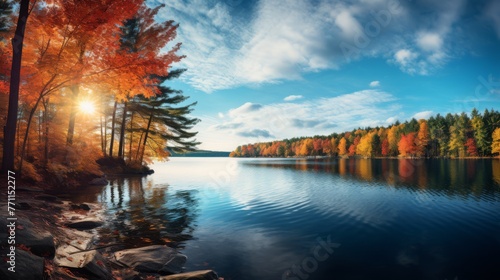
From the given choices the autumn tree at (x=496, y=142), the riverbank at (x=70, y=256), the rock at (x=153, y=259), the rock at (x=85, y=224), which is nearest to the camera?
the riverbank at (x=70, y=256)

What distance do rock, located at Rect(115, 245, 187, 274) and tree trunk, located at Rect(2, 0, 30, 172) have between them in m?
10.2

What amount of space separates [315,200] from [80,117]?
27.1 meters

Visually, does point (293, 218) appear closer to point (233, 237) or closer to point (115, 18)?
point (233, 237)

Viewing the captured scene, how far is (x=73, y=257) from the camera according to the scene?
6.67 meters

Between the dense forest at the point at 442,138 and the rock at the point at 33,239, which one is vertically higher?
the dense forest at the point at 442,138

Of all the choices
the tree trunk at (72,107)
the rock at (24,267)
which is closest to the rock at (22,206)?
the rock at (24,267)

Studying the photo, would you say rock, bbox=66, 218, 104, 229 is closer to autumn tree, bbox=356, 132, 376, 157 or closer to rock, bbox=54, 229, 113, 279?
rock, bbox=54, 229, 113, 279

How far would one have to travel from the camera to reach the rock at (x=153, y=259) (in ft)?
24.1

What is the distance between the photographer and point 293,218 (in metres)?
14.5

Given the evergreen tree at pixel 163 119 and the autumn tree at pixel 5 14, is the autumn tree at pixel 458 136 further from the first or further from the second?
the autumn tree at pixel 5 14

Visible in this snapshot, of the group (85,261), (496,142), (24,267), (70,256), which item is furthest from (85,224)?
(496,142)

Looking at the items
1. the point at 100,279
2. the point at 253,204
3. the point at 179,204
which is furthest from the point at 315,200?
the point at 100,279

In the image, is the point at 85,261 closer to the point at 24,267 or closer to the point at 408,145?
the point at 24,267

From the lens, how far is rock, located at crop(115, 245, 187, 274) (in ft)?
24.1
